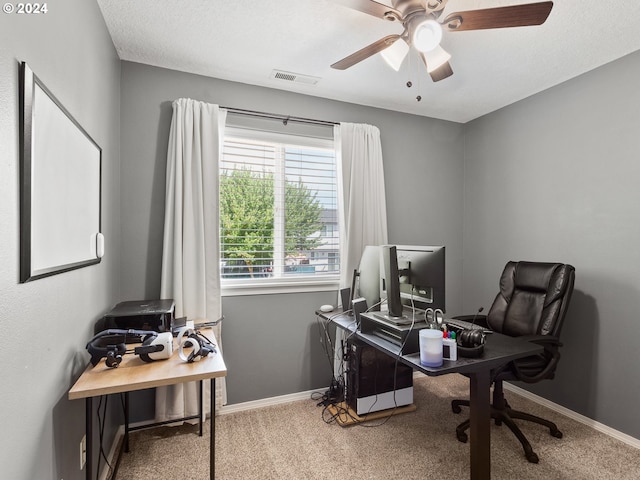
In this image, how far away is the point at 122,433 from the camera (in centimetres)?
235

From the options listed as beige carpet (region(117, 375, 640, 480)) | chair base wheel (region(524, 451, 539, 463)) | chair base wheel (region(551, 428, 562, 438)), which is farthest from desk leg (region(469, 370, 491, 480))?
chair base wheel (region(551, 428, 562, 438))

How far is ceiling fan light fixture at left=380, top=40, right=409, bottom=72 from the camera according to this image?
1.85m

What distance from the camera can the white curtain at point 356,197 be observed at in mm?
2994

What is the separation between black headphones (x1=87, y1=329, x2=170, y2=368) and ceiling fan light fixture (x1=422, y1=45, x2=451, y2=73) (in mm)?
2122

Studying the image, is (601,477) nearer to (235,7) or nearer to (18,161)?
(18,161)

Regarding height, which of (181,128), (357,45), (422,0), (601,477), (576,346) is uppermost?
(357,45)

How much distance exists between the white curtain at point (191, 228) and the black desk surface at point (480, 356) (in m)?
1.15

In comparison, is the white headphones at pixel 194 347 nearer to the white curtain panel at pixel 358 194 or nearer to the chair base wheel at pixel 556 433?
the white curtain panel at pixel 358 194

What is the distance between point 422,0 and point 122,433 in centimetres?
319

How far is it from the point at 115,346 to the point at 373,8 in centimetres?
201

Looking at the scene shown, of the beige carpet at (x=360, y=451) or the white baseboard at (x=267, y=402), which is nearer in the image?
the beige carpet at (x=360, y=451)

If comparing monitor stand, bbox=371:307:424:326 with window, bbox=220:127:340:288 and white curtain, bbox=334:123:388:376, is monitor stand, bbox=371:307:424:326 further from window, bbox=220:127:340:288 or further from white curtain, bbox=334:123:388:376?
window, bbox=220:127:340:288

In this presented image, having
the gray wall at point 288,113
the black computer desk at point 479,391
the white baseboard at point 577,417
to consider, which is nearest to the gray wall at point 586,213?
the white baseboard at point 577,417

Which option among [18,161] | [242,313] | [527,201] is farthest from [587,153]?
[18,161]
